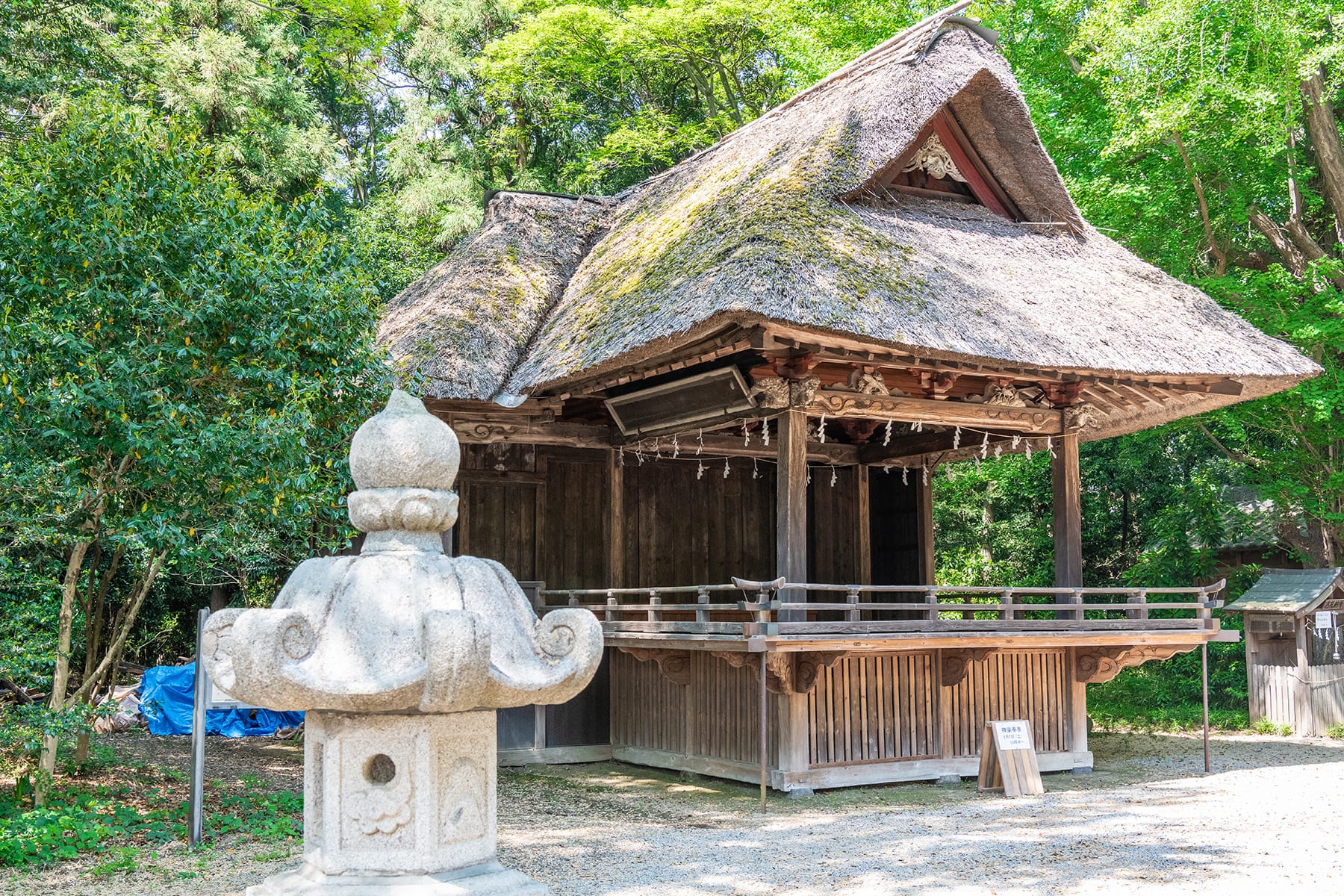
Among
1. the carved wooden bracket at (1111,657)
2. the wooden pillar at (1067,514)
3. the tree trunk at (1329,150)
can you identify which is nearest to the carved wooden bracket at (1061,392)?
the wooden pillar at (1067,514)

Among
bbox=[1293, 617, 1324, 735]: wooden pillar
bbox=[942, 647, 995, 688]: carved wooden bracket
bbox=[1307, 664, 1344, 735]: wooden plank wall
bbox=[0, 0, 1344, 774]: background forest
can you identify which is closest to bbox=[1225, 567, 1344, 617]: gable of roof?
bbox=[1293, 617, 1324, 735]: wooden pillar

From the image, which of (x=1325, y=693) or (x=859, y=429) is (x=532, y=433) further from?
(x=1325, y=693)

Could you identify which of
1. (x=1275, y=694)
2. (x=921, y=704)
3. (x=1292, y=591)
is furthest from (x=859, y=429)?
(x=1275, y=694)

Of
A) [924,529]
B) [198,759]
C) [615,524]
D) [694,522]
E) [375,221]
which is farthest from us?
[375,221]

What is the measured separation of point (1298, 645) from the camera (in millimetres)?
13781

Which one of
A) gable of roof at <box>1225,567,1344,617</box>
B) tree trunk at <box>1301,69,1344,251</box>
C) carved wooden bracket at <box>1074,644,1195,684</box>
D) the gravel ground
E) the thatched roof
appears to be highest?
tree trunk at <box>1301,69,1344,251</box>

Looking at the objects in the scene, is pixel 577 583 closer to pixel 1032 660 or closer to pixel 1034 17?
pixel 1032 660

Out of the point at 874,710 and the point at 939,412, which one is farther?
the point at 939,412

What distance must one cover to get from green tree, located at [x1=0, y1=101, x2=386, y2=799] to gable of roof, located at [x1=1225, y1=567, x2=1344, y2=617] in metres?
10.8

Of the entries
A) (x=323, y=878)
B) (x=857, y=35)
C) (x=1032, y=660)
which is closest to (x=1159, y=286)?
(x=1032, y=660)

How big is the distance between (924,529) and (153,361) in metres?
8.83

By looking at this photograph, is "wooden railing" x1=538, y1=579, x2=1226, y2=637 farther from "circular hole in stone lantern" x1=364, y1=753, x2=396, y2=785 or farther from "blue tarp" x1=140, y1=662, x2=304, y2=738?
"blue tarp" x1=140, y1=662, x2=304, y2=738

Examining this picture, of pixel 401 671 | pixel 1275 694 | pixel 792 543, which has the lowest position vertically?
pixel 1275 694

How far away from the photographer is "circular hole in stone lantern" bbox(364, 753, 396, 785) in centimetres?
398
